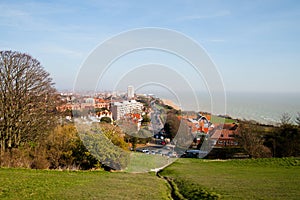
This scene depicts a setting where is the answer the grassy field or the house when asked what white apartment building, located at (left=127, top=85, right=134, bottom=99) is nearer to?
the grassy field

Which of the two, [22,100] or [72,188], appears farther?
[22,100]

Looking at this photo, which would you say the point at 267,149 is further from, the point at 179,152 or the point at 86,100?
the point at 86,100

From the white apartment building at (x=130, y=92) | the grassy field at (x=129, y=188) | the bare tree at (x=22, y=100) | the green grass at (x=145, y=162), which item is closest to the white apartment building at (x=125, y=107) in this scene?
the white apartment building at (x=130, y=92)

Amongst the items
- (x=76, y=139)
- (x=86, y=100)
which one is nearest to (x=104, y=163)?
(x=76, y=139)

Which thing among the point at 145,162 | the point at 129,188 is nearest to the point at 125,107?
the point at 129,188

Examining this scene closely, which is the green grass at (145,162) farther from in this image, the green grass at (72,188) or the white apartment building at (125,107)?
the green grass at (72,188)

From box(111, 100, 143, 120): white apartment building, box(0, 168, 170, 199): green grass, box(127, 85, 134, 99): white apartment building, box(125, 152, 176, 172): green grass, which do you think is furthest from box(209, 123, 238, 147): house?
box(0, 168, 170, 199): green grass

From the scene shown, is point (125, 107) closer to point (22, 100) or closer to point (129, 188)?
point (129, 188)
